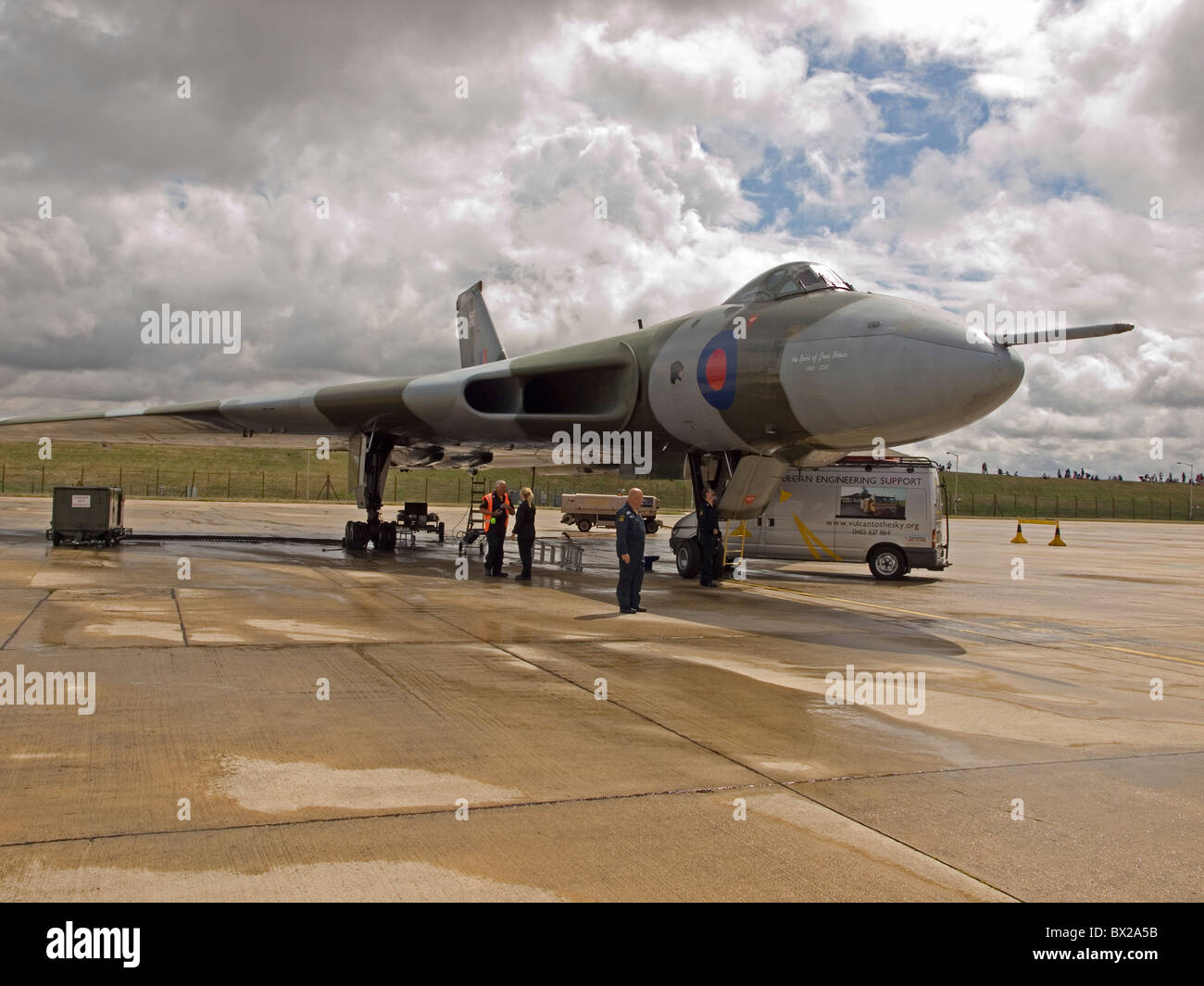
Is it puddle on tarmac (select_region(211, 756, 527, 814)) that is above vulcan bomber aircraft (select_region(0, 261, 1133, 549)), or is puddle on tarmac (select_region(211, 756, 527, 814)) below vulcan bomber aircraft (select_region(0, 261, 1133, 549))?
below

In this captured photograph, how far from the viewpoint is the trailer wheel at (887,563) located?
17406 mm

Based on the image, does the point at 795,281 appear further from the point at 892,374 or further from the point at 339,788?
the point at 339,788

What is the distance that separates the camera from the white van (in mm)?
17406

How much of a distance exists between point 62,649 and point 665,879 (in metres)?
5.62

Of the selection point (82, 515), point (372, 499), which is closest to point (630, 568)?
point (372, 499)

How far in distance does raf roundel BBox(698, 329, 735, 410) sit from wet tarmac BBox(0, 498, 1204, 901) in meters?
3.32

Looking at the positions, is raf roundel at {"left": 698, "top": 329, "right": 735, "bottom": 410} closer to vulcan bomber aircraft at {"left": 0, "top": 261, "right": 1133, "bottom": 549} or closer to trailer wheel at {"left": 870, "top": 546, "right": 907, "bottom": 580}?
vulcan bomber aircraft at {"left": 0, "top": 261, "right": 1133, "bottom": 549}

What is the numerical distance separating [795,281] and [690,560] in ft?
17.6

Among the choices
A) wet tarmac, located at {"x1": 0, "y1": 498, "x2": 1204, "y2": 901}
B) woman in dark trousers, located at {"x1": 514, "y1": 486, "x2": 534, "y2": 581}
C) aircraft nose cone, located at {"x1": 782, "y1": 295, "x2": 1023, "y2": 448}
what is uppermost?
aircraft nose cone, located at {"x1": 782, "y1": 295, "x2": 1023, "y2": 448}

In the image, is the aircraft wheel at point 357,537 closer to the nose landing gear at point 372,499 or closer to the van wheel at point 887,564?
the nose landing gear at point 372,499

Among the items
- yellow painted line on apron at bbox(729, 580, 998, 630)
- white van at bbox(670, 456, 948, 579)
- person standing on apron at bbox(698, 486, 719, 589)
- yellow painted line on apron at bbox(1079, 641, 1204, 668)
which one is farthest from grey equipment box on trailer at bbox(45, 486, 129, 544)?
yellow painted line on apron at bbox(1079, 641, 1204, 668)
